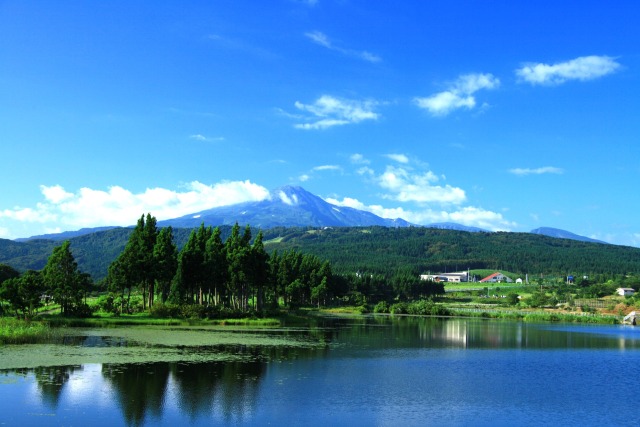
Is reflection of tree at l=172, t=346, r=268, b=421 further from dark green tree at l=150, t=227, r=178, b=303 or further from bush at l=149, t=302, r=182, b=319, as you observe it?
dark green tree at l=150, t=227, r=178, b=303

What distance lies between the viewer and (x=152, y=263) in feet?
252

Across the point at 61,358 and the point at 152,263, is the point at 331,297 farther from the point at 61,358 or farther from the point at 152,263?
the point at 61,358

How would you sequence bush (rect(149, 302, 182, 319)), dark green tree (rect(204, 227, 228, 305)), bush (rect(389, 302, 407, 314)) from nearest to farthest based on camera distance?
bush (rect(149, 302, 182, 319))
dark green tree (rect(204, 227, 228, 305))
bush (rect(389, 302, 407, 314))

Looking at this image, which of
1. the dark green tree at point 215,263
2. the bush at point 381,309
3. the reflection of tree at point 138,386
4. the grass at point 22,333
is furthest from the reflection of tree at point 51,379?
the bush at point 381,309

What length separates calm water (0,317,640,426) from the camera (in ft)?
90.0

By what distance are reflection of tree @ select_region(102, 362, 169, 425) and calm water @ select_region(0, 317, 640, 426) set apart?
6 centimetres

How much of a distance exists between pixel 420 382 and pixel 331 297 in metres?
122

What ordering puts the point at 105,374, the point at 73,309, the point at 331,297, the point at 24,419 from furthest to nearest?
1. the point at 331,297
2. the point at 73,309
3. the point at 105,374
4. the point at 24,419

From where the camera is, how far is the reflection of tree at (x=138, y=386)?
27047 mm

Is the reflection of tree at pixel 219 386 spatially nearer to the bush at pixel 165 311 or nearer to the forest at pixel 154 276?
the forest at pixel 154 276

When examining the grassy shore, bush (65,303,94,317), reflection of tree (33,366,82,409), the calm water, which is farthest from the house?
reflection of tree (33,366,82,409)

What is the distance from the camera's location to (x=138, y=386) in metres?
31.9

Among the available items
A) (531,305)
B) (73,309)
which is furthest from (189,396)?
(531,305)

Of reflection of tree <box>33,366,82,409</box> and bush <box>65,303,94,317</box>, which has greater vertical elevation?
bush <box>65,303,94,317</box>
